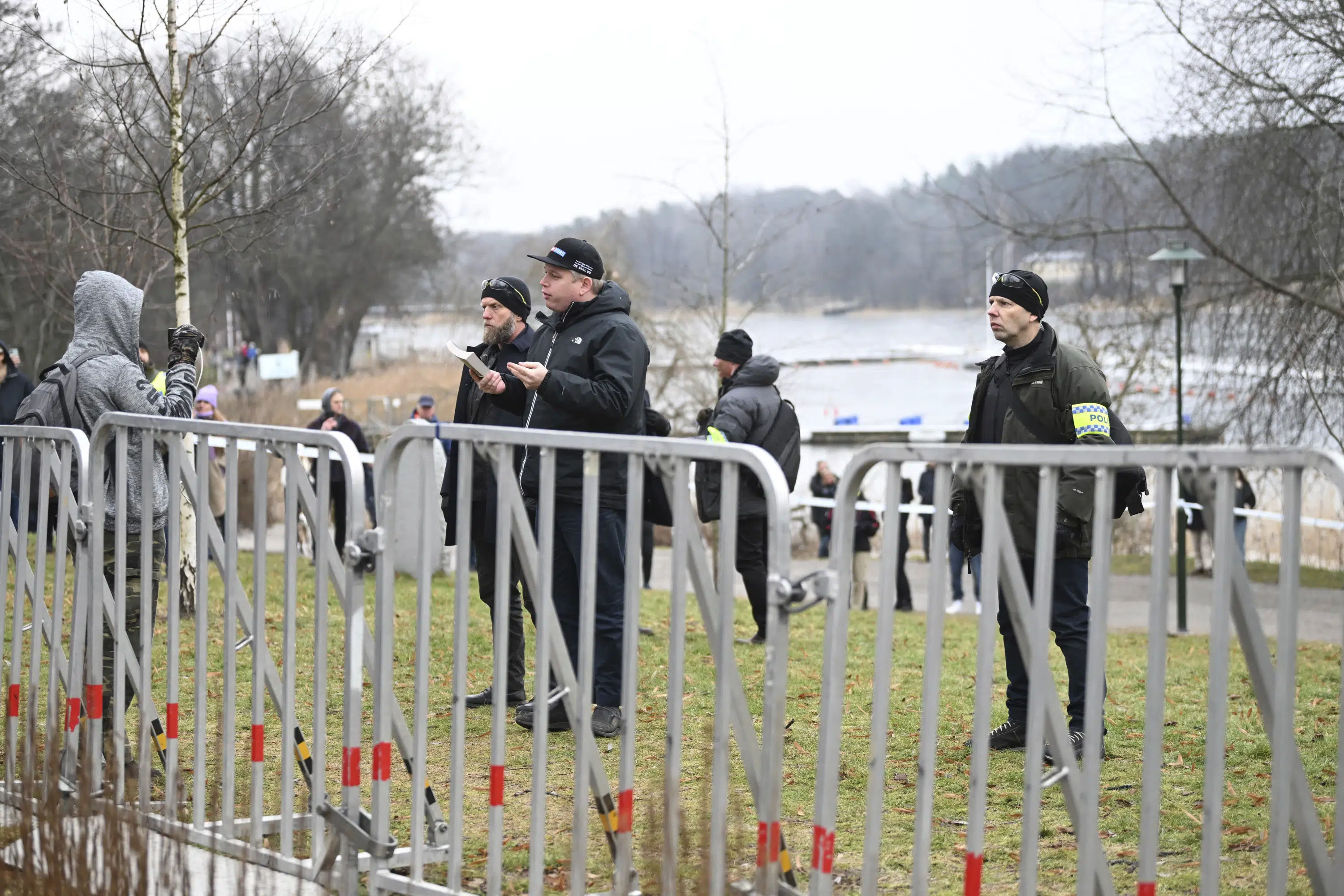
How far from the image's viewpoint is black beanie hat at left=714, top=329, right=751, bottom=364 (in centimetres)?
877

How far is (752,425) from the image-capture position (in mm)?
8516

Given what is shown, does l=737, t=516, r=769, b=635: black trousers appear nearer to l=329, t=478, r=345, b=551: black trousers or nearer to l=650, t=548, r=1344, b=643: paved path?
l=650, t=548, r=1344, b=643: paved path

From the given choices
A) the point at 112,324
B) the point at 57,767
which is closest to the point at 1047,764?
the point at 57,767

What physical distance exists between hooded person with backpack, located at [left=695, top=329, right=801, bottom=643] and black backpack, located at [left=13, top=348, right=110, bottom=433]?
339 cm

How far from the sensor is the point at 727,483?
10.7 feet

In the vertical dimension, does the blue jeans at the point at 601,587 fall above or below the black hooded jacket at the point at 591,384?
below

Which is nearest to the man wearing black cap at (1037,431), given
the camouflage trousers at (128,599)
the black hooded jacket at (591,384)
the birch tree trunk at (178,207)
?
the black hooded jacket at (591,384)

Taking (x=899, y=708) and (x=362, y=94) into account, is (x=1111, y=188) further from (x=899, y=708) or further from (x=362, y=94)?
(x=899, y=708)

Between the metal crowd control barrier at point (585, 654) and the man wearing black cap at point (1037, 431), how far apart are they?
6.12 feet

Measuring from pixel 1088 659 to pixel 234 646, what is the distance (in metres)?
2.52

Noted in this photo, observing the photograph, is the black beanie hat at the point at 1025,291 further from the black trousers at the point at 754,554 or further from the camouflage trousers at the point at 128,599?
the camouflage trousers at the point at 128,599

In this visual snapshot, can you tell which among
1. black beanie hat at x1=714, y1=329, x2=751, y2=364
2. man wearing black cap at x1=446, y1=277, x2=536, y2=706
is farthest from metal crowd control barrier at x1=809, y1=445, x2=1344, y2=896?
black beanie hat at x1=714, y1=329, x2=751, y2=364

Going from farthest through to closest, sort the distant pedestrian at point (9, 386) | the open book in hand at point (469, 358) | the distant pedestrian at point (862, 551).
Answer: the distant pedestrian at point (862, 551)
the distant pedestrian at point (9, 386)
the open book in hand at point (469, 358)

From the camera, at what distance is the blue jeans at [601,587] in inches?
219
